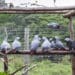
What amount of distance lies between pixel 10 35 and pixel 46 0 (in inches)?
23.2

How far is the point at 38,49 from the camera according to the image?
291 centimetres

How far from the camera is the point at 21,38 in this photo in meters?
3.37

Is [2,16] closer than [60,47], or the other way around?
[60,47]

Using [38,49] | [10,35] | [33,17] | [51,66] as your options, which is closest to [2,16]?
[33,17]

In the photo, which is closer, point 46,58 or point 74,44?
point 74,44

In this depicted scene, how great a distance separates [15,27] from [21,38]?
36 centimetres

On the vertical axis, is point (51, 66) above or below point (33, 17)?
below

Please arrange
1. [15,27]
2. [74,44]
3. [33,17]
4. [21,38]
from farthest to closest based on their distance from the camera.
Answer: [33,17] → [15,27] → [21,38] → [74,44]

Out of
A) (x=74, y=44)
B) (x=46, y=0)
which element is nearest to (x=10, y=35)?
(x=46, y=0)

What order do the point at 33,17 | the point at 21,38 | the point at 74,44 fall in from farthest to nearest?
1. the point at 33,17
2. the point at 21,38
3. the point at 74,44

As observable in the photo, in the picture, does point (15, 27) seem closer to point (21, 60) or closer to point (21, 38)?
point (21, 38)

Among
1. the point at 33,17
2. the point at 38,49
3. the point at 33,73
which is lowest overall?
the point at 33,73

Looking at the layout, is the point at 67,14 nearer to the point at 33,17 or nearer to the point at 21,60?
the point at 21,60

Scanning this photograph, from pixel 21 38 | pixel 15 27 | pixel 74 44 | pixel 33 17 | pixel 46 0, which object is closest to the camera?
pixel 74 44
